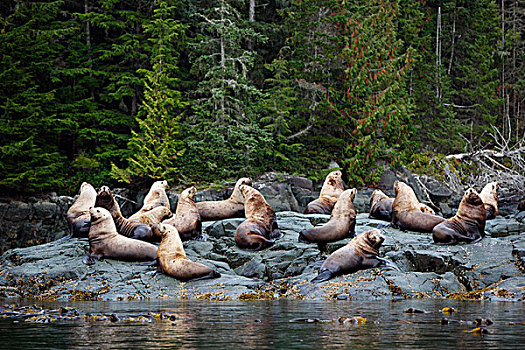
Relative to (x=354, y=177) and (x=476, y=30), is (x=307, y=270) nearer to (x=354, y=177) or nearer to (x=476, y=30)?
(x=354, y=177)

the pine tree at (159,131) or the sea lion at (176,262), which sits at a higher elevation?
the pine tree at (159,131)

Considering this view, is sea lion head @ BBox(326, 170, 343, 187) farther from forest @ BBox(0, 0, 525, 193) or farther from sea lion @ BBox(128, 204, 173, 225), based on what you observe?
forest @ BBox(0, 0, 525, 193)

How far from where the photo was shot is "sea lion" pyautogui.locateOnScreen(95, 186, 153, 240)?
13023 mm

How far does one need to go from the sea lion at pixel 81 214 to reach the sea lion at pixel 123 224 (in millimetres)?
481

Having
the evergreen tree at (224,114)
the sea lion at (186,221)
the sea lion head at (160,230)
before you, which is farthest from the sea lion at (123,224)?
the evergreen tree at (224,114)

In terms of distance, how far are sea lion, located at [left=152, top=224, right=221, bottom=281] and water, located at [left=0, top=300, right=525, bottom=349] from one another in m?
3.65

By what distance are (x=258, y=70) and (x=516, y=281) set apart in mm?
24064

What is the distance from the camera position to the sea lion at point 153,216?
1402 cm

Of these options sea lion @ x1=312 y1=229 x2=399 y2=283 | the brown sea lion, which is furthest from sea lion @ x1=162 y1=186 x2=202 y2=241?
the brown sea lion

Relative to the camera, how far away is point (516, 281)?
1004cm

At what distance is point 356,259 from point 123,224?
5427 mm

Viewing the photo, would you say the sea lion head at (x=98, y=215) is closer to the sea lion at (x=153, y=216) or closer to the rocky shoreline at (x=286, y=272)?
the rocky shoreline at (x=286, y=272)

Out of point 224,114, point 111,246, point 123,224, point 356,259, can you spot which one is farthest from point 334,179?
point 224,114

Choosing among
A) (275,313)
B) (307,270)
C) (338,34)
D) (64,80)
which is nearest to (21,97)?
(64,80)
